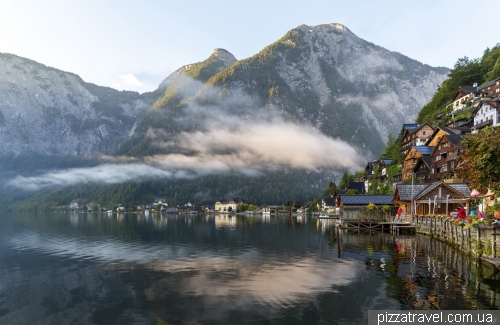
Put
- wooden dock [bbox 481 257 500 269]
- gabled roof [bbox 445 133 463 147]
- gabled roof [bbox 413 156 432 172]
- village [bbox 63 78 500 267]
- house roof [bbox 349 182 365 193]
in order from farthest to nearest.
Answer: house roof [bbox 349 182 365 193]
gabled roof [bbox 413 156 432 172]
gabled roof [bbox 445 133 463 147]
village [bbox 63 78 500 267]
wooden dock [bbox 481 257 500 269]

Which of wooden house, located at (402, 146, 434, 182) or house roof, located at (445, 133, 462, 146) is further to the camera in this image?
wooden house, located at (402, 146, 434, 182)

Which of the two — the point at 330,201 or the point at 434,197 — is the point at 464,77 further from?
the point at 434,197

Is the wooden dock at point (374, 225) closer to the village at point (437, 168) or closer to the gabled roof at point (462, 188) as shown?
the village at point (437, 168)

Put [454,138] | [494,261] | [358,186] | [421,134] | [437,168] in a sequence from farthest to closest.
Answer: [358,186]
[421,134]
[437,168]
[454,138]
[494,261]

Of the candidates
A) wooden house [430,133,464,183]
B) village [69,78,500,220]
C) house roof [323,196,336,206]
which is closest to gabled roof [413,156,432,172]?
village [69,78,500,220]

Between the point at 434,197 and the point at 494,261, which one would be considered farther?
the point at 434,197

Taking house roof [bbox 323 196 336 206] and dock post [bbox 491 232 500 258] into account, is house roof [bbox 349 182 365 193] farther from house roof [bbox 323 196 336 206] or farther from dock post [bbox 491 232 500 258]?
dock post [bbox 491 232 500 258]

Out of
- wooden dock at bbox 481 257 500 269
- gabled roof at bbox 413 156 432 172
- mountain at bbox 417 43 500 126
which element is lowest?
wooden dock at bbox 481 257 500 269

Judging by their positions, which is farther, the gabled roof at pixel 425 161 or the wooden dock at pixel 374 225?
the gabled roof at pixel 425 161

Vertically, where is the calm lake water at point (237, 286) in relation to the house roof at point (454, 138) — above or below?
below

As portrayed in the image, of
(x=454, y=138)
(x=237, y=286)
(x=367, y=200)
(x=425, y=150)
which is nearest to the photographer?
(x=237, y=286)

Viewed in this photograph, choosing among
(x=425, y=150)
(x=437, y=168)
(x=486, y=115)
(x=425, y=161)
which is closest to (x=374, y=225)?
(x=437, y=168)

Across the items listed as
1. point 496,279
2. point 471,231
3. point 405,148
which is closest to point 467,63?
point 405,148

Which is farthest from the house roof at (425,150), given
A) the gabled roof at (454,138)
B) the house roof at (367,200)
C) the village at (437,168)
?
the house roof at (367,200)
